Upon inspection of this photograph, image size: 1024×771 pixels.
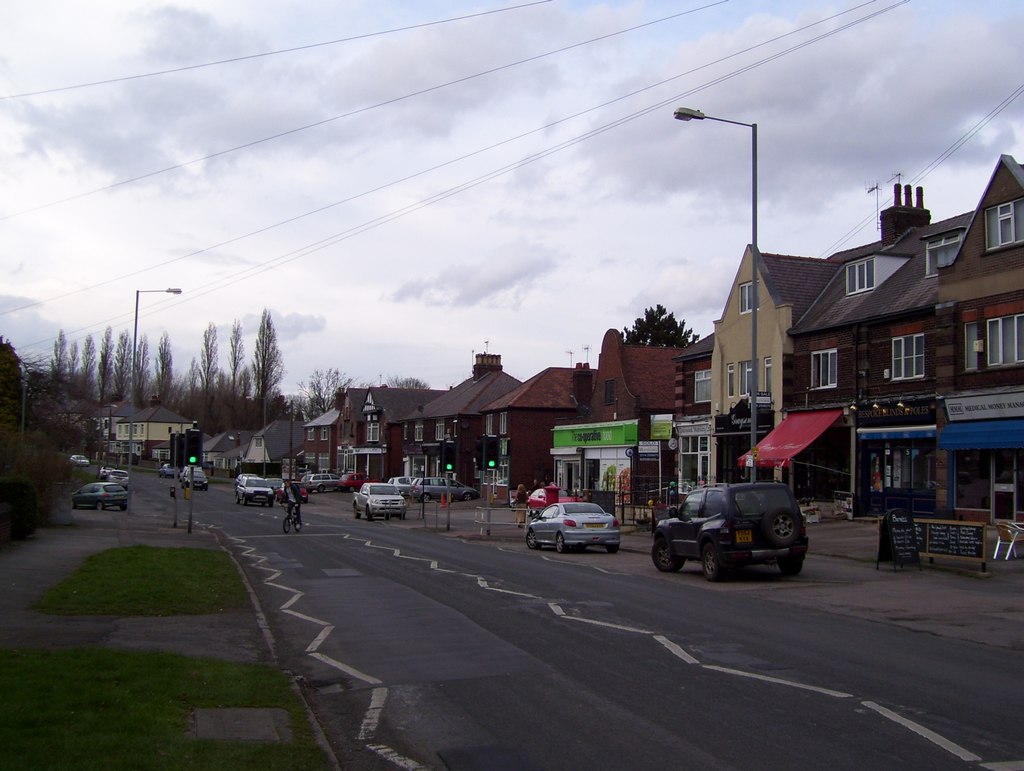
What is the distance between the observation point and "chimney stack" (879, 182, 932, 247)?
36969 mm

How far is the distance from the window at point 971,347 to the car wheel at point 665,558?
1150 cm

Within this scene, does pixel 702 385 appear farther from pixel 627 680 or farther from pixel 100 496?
pixel 627 680

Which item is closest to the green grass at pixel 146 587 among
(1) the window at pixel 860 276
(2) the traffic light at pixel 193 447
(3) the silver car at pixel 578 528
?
(3) the silver car at pixel 578 528

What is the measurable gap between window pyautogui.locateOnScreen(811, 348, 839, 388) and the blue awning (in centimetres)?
610

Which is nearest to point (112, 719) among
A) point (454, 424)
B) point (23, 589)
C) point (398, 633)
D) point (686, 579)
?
point (398, 633)

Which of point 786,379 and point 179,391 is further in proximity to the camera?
point 179,391

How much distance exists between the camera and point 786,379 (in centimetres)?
3591

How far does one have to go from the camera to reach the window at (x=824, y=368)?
33.7 metres

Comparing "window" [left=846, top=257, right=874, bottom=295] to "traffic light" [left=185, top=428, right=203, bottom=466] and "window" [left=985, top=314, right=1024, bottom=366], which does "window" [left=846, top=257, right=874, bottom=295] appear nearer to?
"window" [left=985, top=314, right=1024, bottom=366]

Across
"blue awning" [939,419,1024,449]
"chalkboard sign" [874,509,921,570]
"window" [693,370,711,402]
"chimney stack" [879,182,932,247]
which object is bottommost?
"chalkboard sign" [874,509,921,570]

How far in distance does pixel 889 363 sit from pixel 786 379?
516 centimetres

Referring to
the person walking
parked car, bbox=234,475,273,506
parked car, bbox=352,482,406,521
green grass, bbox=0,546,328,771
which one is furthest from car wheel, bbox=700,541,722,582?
parked car, bbox=234,475,273,506

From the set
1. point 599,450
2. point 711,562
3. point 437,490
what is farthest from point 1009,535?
point 437,490

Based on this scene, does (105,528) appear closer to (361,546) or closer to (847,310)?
(361,546)
